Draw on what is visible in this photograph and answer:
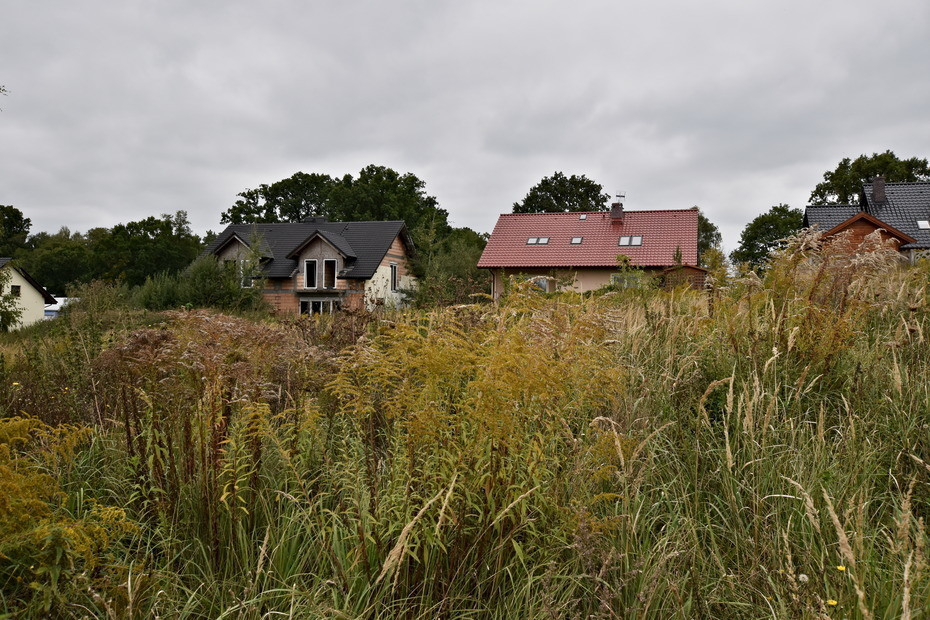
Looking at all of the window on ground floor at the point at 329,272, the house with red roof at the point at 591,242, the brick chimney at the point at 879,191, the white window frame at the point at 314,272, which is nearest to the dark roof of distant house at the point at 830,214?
the brick chimney at the point at 879,191

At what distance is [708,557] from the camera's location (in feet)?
8.55

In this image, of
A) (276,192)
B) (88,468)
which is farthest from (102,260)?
(88,468)

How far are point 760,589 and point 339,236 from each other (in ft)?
111

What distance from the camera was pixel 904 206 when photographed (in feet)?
95.3

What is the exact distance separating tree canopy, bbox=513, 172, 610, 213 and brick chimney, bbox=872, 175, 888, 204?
89.7 feet

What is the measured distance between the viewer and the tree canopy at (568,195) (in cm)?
5597

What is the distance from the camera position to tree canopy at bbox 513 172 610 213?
5597cm

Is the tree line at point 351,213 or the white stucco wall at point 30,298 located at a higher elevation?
the tree line at point 351,213

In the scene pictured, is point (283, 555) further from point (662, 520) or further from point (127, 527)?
point (662, 520)

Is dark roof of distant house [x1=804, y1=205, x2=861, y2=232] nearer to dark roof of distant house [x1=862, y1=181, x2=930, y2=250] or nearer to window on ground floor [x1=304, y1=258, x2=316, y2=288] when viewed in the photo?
dark roof of distant house [x1=862, y1=181, x2=930, y2=250]

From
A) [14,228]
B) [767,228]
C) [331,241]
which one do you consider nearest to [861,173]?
[767,228]

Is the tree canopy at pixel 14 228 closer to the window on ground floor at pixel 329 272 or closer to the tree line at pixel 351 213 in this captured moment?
the tree line at pixel 351 213

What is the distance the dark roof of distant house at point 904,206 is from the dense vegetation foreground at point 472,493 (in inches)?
1222

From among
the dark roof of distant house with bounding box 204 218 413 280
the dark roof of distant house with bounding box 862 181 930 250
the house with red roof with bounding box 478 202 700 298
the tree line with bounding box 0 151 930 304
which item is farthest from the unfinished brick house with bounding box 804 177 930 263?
the dark roof of distant house with bounding box 204 218 413 280
